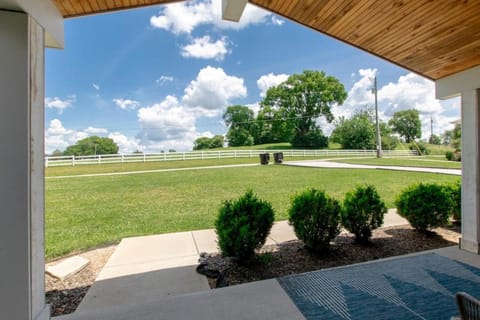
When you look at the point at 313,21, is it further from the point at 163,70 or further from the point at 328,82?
the point at 328,82

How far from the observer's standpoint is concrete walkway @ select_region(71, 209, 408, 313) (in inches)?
90.4

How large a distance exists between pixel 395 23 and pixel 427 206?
8.53 feet

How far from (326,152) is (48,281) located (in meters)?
27.5

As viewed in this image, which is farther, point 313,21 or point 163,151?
point 163,151

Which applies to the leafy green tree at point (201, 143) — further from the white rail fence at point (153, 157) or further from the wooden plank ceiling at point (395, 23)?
the wooden plank ceiling at point (395, 23)

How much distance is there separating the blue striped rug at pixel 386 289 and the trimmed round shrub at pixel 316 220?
0.45 m

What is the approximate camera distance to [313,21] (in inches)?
102

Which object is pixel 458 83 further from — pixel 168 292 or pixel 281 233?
pixel 168 292

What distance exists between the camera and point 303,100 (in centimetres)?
3766

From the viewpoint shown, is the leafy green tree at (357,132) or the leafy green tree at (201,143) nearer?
the leafy green tree at (357,132)

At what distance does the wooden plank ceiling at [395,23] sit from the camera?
2117 millimetres

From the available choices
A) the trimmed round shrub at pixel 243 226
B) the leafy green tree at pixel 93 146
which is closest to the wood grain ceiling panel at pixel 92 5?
the trimmed round shrub at pixel 243 226

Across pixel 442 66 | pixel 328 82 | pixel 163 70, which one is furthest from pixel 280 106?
pixel 442 66

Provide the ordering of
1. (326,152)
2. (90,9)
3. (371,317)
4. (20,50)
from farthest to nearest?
1. (326,152)
2. (90,9)
3. (371,317)
4. (20,50)
